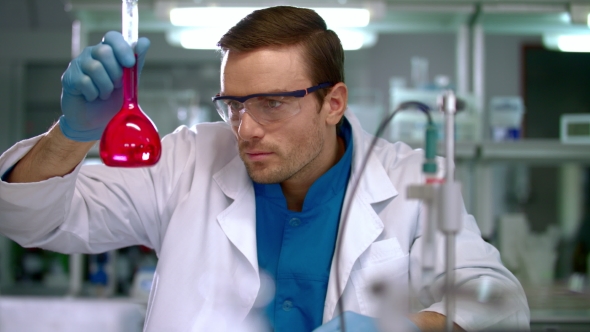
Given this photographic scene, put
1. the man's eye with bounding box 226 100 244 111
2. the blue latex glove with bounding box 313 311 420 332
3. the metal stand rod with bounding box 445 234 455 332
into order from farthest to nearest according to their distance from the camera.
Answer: the man's eye with bounding box 226 100 244 111
the blue latex glove with bounding box 313 311 420 332
the metal stand rod with bounding box 445 234 455 332

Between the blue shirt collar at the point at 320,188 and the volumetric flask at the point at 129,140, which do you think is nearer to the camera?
the volumetric flask at the point at 129,140

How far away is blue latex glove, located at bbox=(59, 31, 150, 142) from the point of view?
3.16 ft

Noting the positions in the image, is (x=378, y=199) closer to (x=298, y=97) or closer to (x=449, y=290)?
(x=298, y=97)

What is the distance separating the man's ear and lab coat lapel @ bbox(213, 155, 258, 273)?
10.1 inches

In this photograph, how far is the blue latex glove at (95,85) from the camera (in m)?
0.96

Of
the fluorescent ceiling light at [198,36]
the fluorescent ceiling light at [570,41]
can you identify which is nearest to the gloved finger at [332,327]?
the fluorescent ceiling light at [198,36]

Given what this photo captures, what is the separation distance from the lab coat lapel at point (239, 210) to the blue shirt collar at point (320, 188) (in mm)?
40

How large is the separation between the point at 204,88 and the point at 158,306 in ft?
7.54

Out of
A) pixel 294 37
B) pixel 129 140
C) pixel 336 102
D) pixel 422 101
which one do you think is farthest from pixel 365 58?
pixel 129 140

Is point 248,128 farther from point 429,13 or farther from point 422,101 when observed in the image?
point 429,13

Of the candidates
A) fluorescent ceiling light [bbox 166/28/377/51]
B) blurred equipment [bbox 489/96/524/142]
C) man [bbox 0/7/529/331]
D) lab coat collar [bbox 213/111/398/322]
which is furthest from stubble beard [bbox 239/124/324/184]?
blurred equipment [bbox 489/96/524/142]

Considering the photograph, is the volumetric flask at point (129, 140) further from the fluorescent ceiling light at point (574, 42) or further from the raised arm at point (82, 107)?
the fluorescent ceiling light at point (574, 42)

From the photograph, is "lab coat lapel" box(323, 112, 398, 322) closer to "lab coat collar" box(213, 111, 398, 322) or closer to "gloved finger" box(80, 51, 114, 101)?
"lab coat collar" box(213, 111, 398, 322)

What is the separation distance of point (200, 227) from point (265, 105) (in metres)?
0.32
